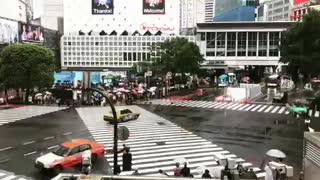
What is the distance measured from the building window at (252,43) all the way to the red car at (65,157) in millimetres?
78780

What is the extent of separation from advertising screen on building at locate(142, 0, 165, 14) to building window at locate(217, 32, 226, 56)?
27581 mm

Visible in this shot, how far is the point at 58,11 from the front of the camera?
14988 centimetres

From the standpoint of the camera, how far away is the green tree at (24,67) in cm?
4831

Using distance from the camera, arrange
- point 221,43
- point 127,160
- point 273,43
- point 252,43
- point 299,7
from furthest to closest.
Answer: point 299,7 < point 221,43 < point 252,43 < point 273,43 < point 127,160

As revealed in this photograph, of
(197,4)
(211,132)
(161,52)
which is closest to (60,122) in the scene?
(211,132)

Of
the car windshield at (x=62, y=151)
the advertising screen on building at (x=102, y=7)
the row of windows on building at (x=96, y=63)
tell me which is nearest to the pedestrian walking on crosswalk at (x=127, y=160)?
the car windshield at (x=62, y=151)

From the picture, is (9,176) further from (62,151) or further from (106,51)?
(106,51)

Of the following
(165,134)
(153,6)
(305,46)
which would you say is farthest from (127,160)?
(153,6)

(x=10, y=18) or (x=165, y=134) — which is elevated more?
(x=10, y=18)

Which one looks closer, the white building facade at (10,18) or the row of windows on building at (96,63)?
the white building facade at (10,18)

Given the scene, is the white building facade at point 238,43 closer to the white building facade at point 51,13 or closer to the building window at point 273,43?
the building window at point 273,43

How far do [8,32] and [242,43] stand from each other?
165 feet

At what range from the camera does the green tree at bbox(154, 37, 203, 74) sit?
66.9 metres

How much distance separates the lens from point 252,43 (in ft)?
316
